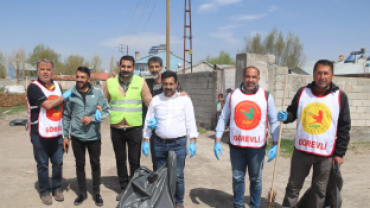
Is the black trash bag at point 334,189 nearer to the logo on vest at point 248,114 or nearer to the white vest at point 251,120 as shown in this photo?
the white vest at point 251,120

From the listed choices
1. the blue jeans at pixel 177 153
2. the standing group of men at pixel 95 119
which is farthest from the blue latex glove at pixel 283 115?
the blue jeans at pixel 177 153

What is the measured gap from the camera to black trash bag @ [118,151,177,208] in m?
2.48

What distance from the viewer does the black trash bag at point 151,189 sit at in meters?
2.48

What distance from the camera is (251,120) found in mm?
2994

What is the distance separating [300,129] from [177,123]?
1.42 metres

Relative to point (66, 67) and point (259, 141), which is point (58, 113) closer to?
point (259, 141)

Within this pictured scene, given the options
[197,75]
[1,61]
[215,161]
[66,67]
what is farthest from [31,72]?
[215,161]

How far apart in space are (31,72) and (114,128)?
5625 cm

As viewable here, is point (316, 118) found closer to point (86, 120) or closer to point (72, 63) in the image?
point (86, 120)

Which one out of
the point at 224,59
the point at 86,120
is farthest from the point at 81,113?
the point at 224,59

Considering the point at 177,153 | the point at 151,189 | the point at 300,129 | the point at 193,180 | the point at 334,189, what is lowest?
the point at 193,180

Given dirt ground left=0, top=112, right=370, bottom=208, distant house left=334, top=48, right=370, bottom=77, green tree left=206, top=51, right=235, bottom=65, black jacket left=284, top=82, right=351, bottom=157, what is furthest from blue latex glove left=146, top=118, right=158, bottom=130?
green tree left=206, top=51, right=235, bottom=65

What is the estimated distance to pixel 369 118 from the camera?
815 centimetres

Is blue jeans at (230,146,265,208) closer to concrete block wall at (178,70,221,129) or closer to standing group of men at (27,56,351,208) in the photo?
standing group of men at (27,56,351,208)
